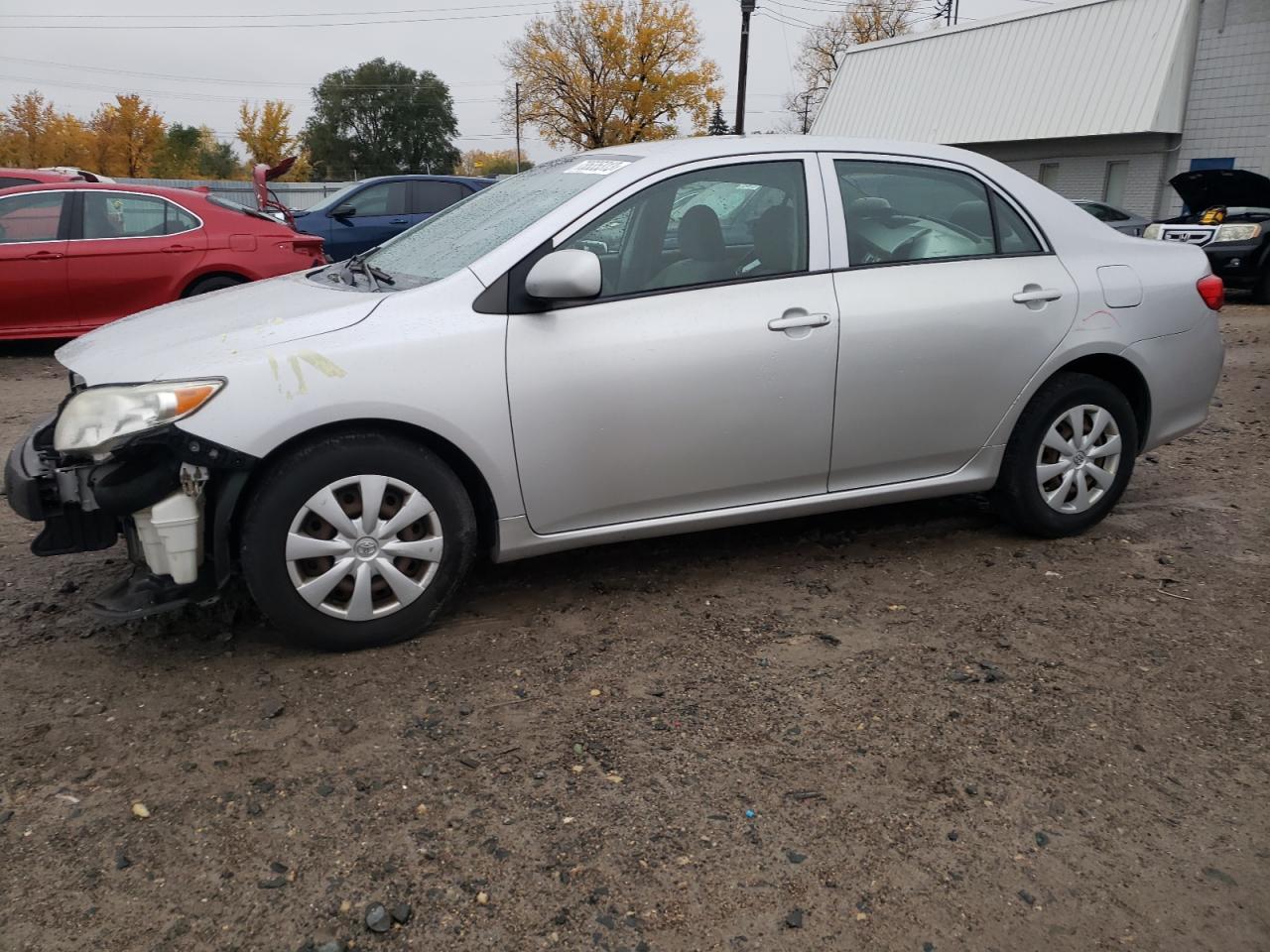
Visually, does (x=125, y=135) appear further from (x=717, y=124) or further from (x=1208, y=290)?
(x=1208, y=290)

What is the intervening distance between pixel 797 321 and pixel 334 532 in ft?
5.84

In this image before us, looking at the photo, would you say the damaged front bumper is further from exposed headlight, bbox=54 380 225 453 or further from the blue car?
the blue car

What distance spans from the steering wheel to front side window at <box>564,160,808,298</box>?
0.41 m

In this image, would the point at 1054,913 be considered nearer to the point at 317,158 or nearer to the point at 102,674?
the point at 102,674

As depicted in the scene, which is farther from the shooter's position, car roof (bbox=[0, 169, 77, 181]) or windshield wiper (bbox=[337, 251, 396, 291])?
car roof (bbox=[0, 169, 77, 181])

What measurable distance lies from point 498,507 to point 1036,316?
233 centimetres

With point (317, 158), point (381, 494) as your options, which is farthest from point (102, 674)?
point (317, 158)

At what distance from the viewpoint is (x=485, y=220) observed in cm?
396

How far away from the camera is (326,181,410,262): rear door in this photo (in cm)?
1348

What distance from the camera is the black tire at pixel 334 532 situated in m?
3.18

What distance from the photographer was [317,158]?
7556cm

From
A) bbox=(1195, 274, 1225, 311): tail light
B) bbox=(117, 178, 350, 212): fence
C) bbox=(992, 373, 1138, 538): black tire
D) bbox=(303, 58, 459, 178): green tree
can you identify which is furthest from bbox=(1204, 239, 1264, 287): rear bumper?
bbox=(303, 58, 459, 178): green tree

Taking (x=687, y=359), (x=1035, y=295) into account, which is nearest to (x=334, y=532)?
(x=687, y=359)

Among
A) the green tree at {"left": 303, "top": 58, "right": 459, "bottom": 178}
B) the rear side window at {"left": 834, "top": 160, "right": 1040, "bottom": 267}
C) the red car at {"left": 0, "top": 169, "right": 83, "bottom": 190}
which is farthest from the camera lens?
the green tree at {"left": 303, "top": 58, "right": 459, "bottom": 178}
